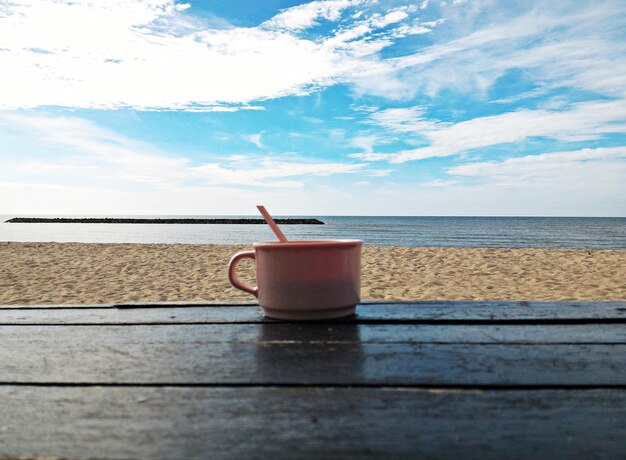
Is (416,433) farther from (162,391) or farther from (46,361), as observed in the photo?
(46,361)

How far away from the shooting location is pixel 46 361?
0.75 metres

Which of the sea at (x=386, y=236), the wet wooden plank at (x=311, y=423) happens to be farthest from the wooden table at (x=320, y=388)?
the sea at (x=386, y=236)

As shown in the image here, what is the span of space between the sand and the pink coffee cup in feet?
13.6

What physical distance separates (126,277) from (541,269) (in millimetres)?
6402

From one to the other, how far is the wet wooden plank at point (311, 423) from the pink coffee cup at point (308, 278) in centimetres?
33

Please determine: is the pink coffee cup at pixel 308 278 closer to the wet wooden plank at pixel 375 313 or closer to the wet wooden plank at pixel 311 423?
the wet wooden plank at pixel 375 313

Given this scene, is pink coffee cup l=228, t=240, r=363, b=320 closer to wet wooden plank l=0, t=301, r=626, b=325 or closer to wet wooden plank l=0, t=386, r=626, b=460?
wet wooden plank l=0, t=301, r=626, b=325

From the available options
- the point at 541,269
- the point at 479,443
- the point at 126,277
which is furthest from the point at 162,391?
the point at 541,269

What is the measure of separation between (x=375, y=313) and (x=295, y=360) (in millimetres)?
359

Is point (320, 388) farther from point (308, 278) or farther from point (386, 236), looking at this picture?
point (386, 236)

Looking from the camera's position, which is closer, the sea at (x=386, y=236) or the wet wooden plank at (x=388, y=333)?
the wet wooden plank at (x=388, y=333)

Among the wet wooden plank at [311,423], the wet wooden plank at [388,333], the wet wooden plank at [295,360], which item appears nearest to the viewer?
the wet wooden plank at [311,423]

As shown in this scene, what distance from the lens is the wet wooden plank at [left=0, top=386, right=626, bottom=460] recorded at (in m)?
0.46

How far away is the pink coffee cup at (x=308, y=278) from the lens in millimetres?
905
